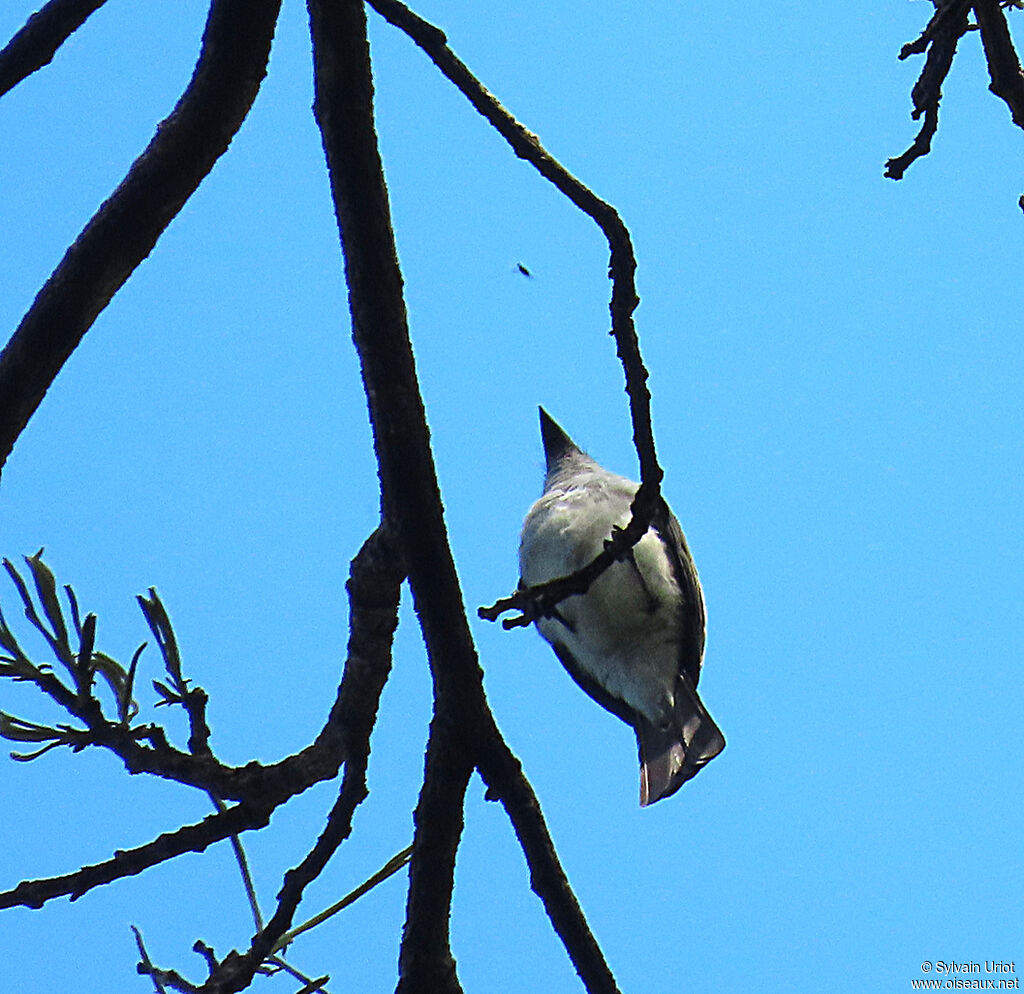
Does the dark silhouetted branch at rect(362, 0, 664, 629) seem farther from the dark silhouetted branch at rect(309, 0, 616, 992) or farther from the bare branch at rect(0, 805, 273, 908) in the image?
the bare branch at rect(0, 805, 273, 908)

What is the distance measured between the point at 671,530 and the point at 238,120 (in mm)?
2823

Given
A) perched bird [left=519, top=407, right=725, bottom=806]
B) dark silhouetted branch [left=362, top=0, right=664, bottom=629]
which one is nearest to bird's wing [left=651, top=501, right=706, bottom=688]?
perched bird [left=519, top=407, right=725, bottom=806]

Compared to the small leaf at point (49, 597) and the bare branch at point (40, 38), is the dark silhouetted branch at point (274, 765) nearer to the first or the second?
the small leaf at point (49, 597)

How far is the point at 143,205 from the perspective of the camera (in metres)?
2.23

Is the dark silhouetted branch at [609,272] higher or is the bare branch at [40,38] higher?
the bare branch at [40,38]

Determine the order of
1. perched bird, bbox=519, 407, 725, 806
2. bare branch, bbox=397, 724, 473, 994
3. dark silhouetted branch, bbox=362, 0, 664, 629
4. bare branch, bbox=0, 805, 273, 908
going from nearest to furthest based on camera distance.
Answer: bare branch, bbox=0, 805, 273, 908 < bare branch, bbox=397, 724, 473, 994 < dark silhouetted branch, bbox=362, 0, 664, 629 < perched bird, bbox=519, 407, 725, 806

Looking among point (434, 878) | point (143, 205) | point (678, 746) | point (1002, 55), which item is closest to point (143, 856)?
point (434, 878)

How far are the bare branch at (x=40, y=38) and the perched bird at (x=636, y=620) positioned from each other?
278 centimetres

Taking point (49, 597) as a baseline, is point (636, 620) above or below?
above

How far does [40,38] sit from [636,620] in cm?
315

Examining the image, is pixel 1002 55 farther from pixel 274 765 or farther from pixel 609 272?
pixel 274 765

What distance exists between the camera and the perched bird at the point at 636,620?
15.2ft

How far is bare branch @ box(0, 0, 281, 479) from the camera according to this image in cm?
204

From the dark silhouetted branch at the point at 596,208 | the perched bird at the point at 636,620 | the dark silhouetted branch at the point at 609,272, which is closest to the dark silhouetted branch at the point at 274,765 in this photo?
the dark silhouetted branch at the point at 609,272
